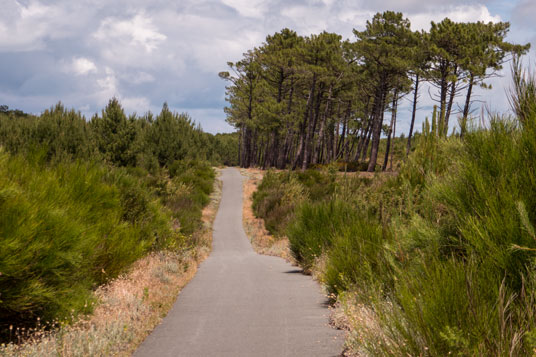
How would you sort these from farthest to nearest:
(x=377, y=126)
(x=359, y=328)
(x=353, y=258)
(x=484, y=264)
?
1. (x=377, y=126)
2. (x=353, y=258)
3. (x=359, y=328)
4. (x=484, y=264)

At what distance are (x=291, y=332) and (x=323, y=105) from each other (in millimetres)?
51039

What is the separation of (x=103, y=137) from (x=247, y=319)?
24.7 metres

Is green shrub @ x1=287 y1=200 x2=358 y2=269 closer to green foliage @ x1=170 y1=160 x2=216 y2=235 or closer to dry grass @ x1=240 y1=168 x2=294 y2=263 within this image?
dry grass @ x1=240 y1=168 x2=294 y2=263

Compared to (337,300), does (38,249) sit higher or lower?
higher

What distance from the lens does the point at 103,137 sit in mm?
28828

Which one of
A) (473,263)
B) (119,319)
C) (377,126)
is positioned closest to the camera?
(473,263)

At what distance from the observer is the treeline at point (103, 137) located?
20.6 meters

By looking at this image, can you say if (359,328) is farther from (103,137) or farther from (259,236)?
(103,137)

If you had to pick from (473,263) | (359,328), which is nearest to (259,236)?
(359,328)

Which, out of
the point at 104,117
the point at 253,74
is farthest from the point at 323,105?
the point at 104,117

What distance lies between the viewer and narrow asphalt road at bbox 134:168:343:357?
5.49m

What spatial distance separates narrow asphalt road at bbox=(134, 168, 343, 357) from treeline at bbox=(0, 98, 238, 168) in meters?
4.00

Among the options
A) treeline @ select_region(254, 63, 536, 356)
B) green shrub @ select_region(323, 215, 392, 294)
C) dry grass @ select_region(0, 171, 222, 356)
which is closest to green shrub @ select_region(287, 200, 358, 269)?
green shrub @ select_region(323, 215, 392, 294)

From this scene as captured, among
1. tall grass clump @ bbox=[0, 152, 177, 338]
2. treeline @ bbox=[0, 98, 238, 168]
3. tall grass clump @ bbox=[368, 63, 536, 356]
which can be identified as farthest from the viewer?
treeline @ bbox=[0, 98, 238, 168]
